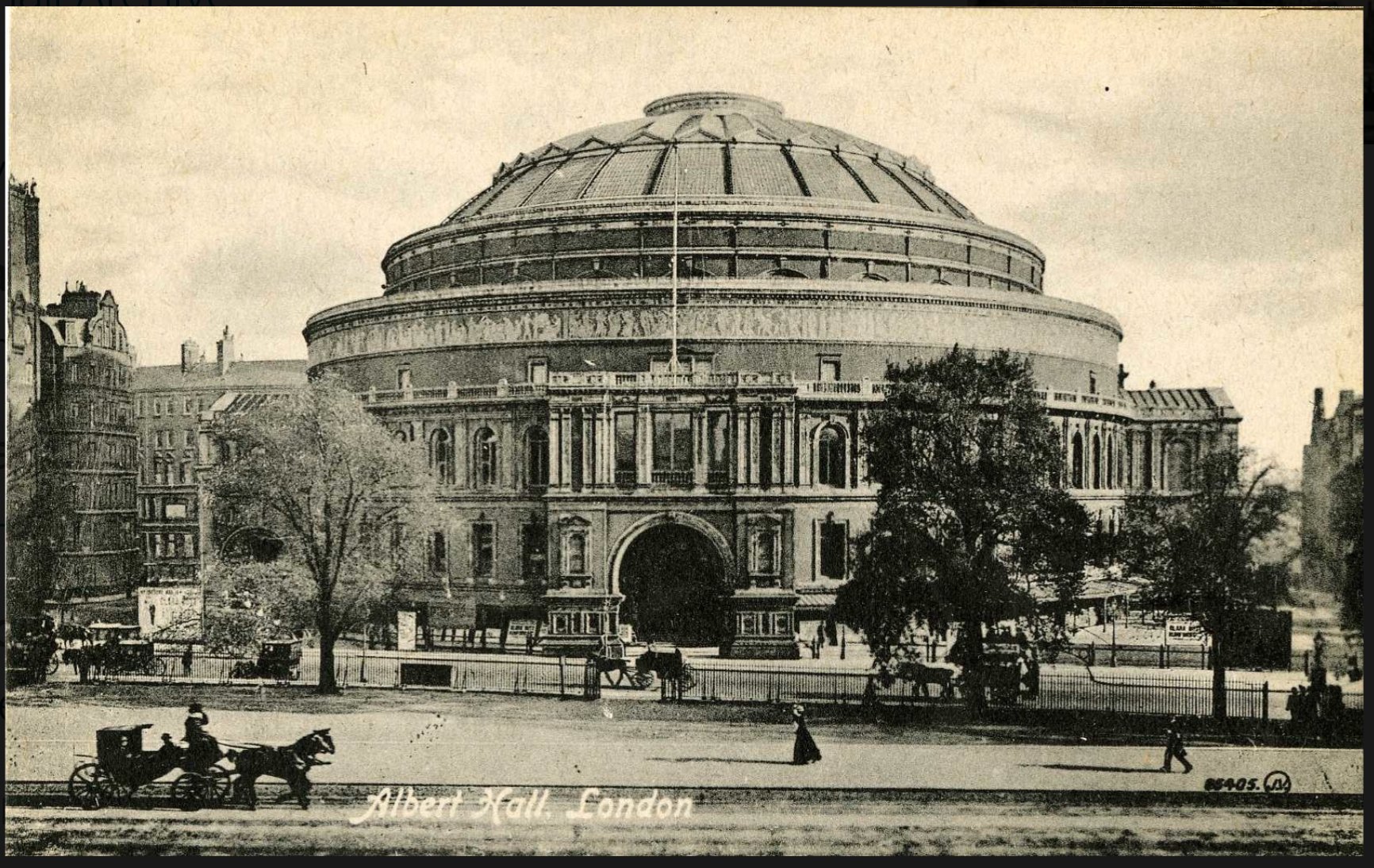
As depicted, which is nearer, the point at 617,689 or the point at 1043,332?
the point at 617,689

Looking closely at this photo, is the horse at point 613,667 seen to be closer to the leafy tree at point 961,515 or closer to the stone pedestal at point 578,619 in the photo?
the stone pedestal at point 578,619

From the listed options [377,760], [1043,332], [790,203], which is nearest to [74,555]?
[377,760]

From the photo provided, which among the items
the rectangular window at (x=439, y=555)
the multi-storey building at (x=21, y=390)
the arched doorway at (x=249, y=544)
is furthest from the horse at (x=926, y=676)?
the multi-storey building at (x=21, y=390)

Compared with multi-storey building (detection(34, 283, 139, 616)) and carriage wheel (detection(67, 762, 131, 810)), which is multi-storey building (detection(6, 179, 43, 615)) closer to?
multi-storey building (detection(34, 283, 139, 616))

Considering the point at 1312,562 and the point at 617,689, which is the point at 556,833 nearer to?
the point at 617,689

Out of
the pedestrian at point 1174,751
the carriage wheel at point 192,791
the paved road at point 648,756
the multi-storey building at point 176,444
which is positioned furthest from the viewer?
the multi-storey building at point 176,444

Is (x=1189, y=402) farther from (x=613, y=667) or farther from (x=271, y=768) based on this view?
(x=271, y=768)
